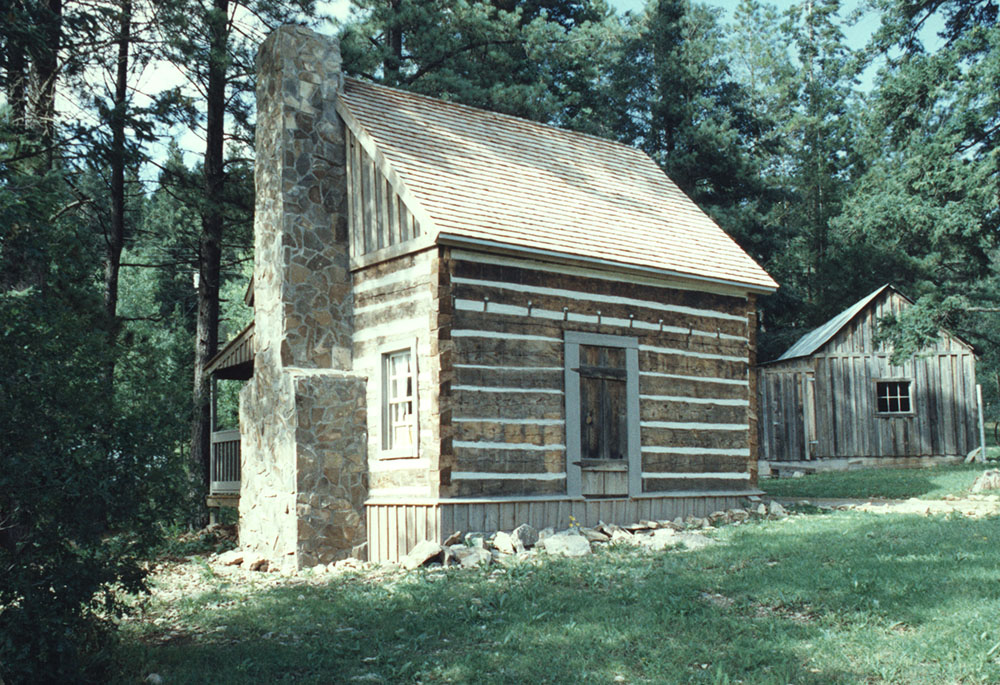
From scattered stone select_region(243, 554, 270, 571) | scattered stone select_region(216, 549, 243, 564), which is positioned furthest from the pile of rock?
scattered stone select_region(216, 549, 243, 564)

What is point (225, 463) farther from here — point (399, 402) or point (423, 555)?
point (423, 555)

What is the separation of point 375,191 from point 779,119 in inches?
1447

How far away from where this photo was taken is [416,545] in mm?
12836

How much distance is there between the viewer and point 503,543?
12.6 meters

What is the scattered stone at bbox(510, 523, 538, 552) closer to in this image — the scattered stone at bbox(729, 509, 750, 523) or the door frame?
the door frame

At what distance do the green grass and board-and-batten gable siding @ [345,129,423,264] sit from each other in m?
10.8

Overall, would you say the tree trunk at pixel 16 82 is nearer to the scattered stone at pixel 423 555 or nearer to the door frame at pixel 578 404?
the scattered stone at pixel 423 555

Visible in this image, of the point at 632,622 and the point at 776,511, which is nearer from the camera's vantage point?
the point at 632,622

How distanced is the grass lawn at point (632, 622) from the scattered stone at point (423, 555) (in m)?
0.60

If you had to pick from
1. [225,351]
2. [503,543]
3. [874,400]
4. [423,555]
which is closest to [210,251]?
[225,351]

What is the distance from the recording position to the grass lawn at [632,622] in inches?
286

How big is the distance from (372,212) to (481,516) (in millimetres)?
4972

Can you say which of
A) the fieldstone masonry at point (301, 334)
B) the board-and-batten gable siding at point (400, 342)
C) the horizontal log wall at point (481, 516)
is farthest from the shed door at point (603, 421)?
the fieldstone masonry at point (301, 334)

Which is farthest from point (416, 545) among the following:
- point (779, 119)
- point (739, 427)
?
point (779, 119)
